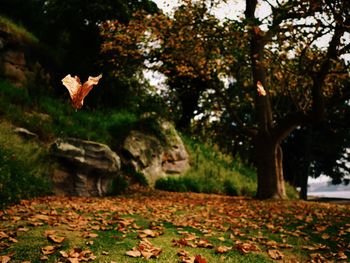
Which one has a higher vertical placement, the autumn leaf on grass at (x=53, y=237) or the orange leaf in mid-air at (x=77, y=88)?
the orange leaf in mid-air at (x=77, y=88)

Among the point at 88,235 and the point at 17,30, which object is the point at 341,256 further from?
the point at 17,30

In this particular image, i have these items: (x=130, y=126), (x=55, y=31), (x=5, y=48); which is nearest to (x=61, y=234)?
(x=130, y=126)

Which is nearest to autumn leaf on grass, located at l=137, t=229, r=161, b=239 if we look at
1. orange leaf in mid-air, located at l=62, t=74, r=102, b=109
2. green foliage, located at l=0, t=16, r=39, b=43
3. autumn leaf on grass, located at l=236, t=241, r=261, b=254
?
autumn leaf on grass, located at l=236, t=241, r=261, b=254

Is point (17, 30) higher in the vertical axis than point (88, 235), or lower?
higher

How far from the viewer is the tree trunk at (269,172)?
12445 millimetres

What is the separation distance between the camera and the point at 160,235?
5480 mm

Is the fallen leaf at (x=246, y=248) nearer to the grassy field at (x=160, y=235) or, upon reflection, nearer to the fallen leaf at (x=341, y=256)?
Result: the grassy field at (x=160, y=235)

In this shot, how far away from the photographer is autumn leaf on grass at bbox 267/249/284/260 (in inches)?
191

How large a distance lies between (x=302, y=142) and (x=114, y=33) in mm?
20399

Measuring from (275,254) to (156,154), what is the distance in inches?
412

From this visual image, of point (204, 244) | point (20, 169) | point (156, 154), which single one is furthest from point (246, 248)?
point (156, 154)

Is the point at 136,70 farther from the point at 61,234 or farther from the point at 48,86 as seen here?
the point at 61,234

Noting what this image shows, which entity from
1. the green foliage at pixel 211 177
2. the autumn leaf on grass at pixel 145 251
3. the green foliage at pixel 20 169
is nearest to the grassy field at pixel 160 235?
the autumn leaf on grass at pixel 145 251

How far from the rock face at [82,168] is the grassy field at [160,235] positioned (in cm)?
226
